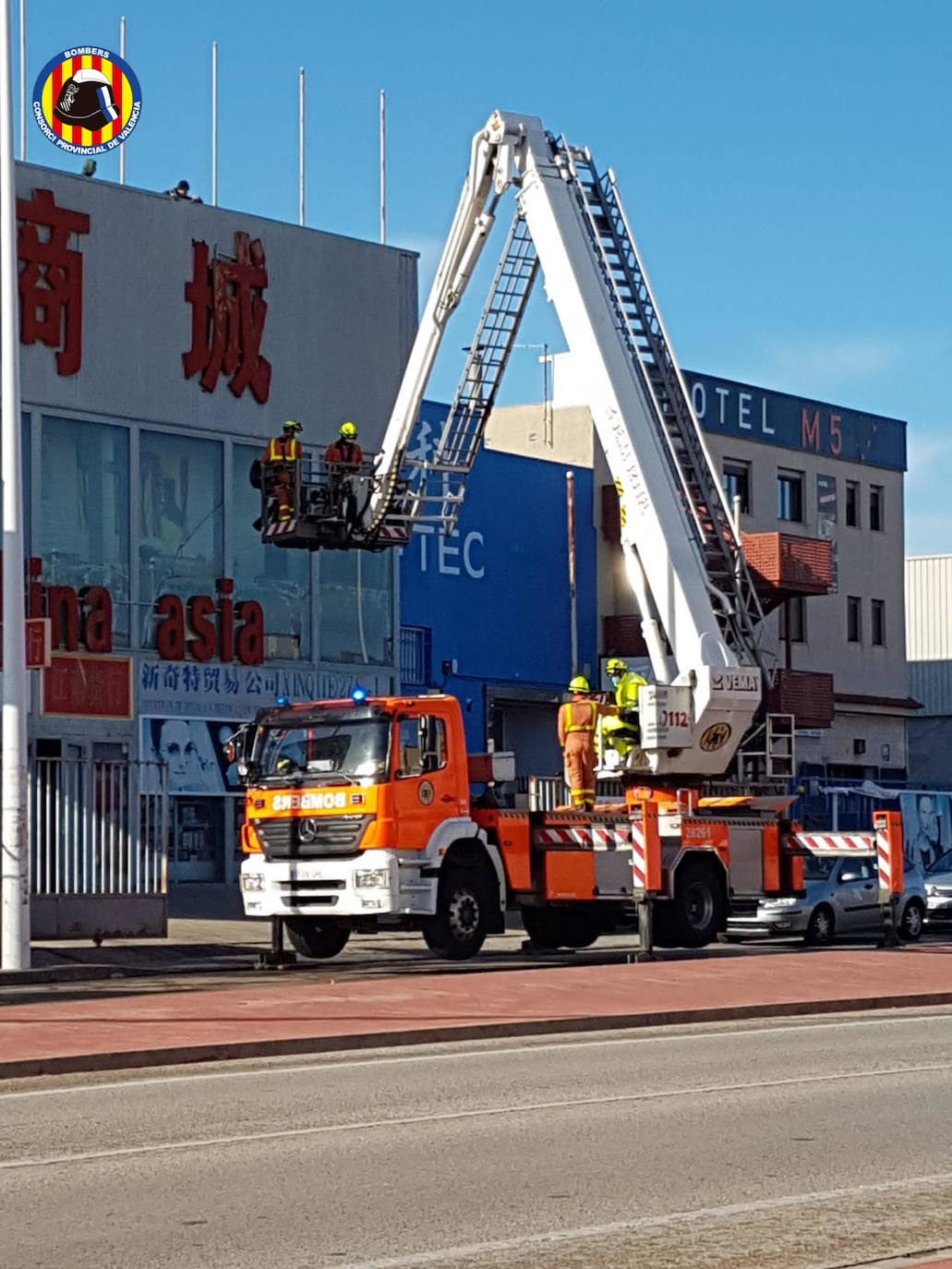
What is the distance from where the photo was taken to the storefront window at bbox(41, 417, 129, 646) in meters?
33.3

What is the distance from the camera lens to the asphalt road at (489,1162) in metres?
7.89

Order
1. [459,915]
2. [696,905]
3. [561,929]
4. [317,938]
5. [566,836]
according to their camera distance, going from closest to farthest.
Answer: [459,915] < [566,836] < [317,938] < [696,905] < [561,929]

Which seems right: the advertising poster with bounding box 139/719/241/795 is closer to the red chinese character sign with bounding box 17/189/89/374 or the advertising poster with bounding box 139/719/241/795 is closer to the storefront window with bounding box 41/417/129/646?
the storefront window with bounding box 41/417/129/646

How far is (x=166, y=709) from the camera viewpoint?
34.9 meters

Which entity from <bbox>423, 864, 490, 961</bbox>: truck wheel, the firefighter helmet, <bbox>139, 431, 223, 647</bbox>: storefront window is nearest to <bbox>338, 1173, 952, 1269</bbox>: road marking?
<bbox>423, 864, 490, 961</bbox>: truck wheel

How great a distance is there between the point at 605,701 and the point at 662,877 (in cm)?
228

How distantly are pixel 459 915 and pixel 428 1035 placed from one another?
6.96 meters

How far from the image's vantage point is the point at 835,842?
25.3 m

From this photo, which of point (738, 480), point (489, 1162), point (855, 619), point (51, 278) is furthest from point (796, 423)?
point (489, 1162)

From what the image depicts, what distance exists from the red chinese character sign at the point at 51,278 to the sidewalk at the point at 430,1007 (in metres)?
14.7

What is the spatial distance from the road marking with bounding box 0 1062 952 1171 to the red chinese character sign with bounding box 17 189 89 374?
22.3 m

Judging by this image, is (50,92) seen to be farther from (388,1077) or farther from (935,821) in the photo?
(388,1077)

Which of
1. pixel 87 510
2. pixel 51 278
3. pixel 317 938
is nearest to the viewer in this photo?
pixel 317 938

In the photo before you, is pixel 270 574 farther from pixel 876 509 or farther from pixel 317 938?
pixel 876 509
